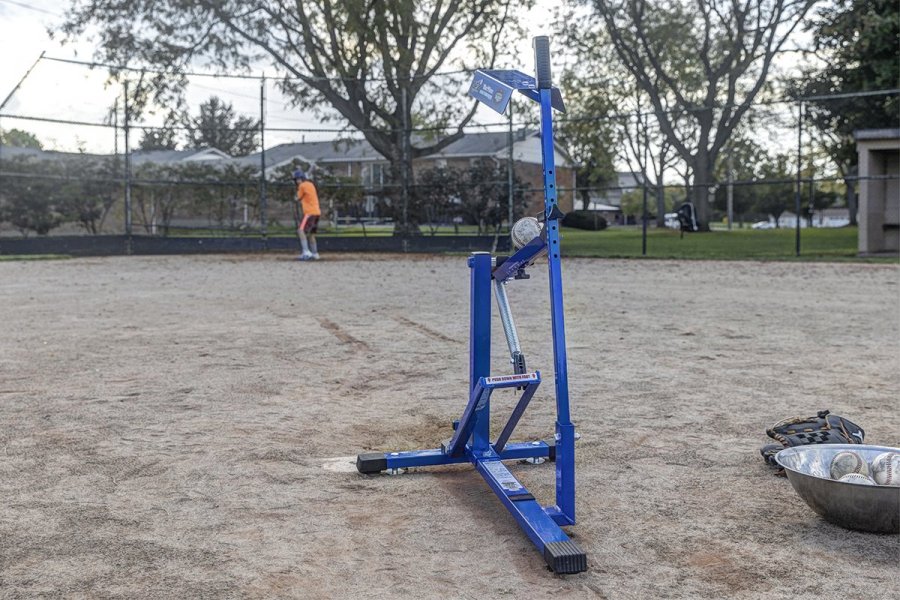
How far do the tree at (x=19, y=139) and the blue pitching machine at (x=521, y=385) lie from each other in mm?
17605

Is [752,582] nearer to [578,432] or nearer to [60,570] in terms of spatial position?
[578,432]

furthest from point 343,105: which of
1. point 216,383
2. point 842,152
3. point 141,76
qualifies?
point 216,383

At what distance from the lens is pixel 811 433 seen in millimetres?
4047

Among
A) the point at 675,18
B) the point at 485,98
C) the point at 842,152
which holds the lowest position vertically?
the point at 485,98

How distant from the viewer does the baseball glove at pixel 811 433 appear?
13.1ft

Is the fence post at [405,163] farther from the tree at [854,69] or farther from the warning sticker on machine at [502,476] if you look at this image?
the warning sticker on machine at [502,476]

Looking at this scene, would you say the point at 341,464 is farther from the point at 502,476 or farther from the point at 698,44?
the point at 698,44

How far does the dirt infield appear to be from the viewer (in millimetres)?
2926

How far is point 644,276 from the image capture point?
14.8 meters

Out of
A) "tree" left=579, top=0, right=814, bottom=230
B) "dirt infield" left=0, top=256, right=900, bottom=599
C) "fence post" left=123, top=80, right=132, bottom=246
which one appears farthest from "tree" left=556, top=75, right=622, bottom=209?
"dirt infield" left=0, top=256, right=900, bottom=599

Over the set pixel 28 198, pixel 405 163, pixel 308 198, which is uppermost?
pixel 405 163

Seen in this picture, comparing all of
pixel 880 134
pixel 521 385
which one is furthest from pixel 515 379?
pixel 880 134

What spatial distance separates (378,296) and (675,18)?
25.1 meters

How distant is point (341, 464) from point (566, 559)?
1580mm
